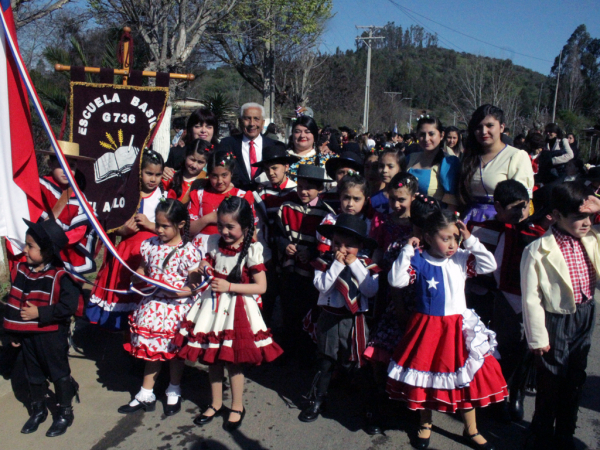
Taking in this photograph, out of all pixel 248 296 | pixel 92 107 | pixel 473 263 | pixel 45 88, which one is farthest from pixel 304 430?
pixel 45 88

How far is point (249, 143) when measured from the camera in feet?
16.9

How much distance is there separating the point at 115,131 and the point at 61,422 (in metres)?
2.03

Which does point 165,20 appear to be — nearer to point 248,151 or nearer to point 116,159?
point 248,151

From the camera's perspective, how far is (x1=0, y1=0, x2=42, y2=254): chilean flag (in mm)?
2709

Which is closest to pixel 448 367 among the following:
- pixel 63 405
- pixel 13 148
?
pixel 63 405

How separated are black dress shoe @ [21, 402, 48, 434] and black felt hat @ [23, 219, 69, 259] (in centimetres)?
100

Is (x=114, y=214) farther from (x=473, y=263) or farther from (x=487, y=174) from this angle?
(x=487, y=174)

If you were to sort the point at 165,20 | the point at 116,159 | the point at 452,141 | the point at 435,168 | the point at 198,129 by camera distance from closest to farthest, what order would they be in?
the point at 116,159 → the point at 435,168 → the point at 198,129 → the point at 452,141 → the point at 165,20

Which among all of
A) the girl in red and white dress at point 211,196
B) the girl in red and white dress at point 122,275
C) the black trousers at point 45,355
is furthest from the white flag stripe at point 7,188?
the girl in red and white dress at point 211,196

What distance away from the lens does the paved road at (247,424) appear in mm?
3211

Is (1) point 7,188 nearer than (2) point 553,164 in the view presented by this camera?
Yes

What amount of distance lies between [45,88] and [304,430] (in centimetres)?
960

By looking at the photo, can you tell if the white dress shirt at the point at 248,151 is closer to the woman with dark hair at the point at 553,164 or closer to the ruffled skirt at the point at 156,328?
the ruffled skirt at the point at 156,328

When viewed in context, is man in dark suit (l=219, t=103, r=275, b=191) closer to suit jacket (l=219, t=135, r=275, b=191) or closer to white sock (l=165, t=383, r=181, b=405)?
suit jacket (l=219, t=135, r=275, b=191)
